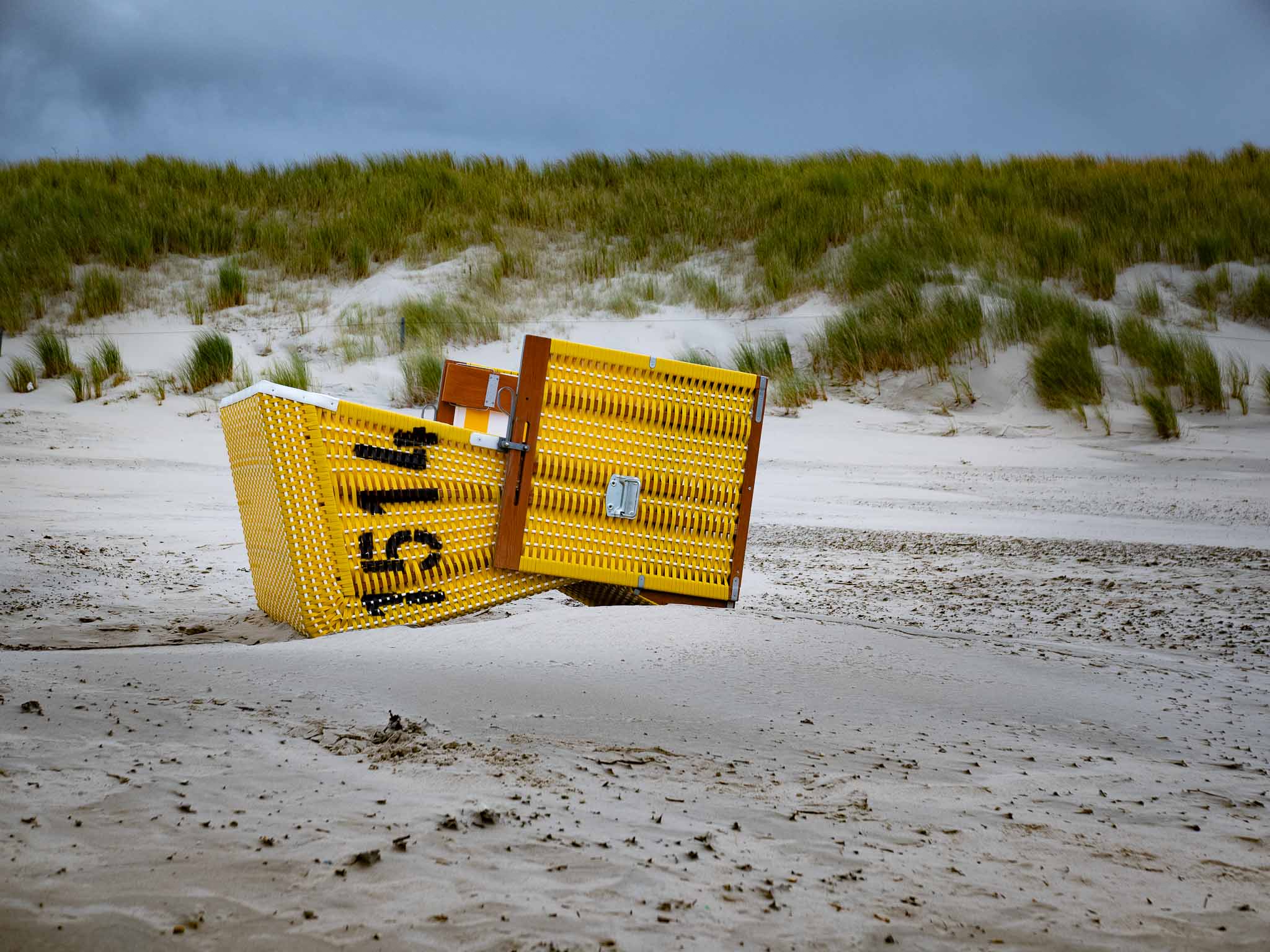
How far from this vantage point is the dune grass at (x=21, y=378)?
1082 centimetres

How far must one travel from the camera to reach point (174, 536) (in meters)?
5.74

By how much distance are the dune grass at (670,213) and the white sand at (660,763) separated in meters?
8.96

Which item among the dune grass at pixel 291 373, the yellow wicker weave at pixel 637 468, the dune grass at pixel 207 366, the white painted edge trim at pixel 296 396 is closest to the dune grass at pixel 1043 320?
the dune grass at pixel 291 373

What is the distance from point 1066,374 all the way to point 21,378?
35.4 feet

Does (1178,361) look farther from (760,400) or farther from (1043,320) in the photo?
(760,400)

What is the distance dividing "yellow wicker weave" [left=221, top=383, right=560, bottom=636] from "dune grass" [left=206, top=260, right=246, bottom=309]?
10.9 meters

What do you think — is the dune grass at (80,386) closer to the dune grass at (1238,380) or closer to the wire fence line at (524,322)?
the wire fence line at (524,322)

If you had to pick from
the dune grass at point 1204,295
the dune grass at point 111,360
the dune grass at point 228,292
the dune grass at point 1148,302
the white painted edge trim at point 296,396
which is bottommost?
the white painted edge trim at point 296,396

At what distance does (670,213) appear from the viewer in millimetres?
15875

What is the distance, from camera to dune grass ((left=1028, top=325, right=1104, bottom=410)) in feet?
31.8

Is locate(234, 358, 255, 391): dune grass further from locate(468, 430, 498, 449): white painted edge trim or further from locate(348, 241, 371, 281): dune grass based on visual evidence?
locate(468, 430, 498, 449): white painted edge trim

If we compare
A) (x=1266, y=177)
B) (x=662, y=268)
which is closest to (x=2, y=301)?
(x=662, y=268)

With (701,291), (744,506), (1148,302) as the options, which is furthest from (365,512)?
(1148,302)

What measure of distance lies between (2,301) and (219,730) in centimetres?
1378
